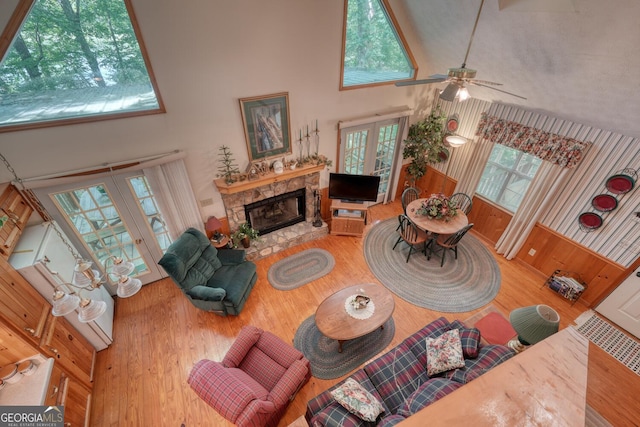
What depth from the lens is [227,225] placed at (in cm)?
476

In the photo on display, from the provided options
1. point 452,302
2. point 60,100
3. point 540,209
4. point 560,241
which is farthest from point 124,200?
point 560,241

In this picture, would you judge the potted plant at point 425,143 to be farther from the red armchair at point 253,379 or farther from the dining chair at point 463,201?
the red armchair at point 253,379

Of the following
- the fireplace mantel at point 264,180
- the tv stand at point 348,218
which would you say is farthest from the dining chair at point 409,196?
the fireplace mantel at point 264,180

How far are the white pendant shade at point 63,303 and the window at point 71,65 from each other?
2.19 meters

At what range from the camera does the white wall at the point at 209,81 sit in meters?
3.04

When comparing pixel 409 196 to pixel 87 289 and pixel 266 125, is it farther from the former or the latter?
pixel 87 289

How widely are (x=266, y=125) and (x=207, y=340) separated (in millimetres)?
3177

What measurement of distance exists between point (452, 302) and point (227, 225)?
12.7 feet

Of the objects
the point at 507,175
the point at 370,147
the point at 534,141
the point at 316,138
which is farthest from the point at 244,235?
the point at 534,141

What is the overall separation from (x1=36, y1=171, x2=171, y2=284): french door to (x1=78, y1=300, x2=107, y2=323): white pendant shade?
2.23 m

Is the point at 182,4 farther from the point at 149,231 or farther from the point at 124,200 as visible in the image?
the point at 149,231

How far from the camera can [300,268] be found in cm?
477

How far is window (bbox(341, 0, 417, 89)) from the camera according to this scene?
411 cm

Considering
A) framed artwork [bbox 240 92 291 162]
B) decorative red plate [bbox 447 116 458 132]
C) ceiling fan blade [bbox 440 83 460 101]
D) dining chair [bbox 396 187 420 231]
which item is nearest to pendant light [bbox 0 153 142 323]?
framed artwork [bbox 240 92 291 162]
